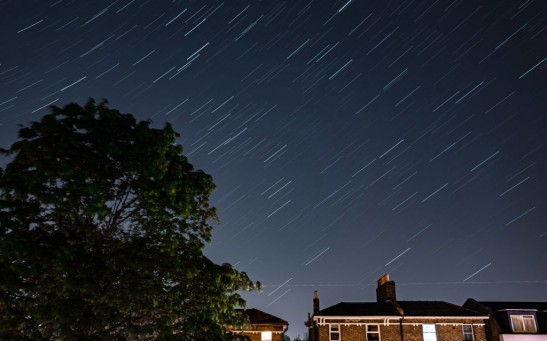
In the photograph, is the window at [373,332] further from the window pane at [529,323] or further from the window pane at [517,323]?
the window pane at [529,323]

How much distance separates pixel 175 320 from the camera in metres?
12.9

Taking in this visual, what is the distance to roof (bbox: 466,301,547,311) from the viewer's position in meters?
39.6

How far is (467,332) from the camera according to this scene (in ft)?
118

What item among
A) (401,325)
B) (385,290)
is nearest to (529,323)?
(401,325)

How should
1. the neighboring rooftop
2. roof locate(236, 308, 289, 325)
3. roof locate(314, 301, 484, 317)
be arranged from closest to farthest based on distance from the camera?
1. roof locate(314, 301, 484, 317)
2. roof locate(236, 308, 289, 325)
3. the neighboring rooftop

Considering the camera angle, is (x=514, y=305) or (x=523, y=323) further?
(x=514, y=305)

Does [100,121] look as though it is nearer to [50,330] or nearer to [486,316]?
[50,330]

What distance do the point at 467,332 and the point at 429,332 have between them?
345 centimetres

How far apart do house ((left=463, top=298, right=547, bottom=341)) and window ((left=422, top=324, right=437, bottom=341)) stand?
7047 millimetres

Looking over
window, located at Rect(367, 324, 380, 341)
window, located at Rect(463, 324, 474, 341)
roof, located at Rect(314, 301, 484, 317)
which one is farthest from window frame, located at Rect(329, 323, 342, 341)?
window, located at Rect(463, 324, 474, 341)

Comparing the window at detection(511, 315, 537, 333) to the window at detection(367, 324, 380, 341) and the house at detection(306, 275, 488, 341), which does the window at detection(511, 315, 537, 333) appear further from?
the window at detection(367, 324, 380, 341)

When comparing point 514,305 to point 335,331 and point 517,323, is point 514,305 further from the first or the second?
point 335,331

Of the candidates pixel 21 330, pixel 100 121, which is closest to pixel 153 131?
pixel 100 121

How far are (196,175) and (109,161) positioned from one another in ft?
12.2
